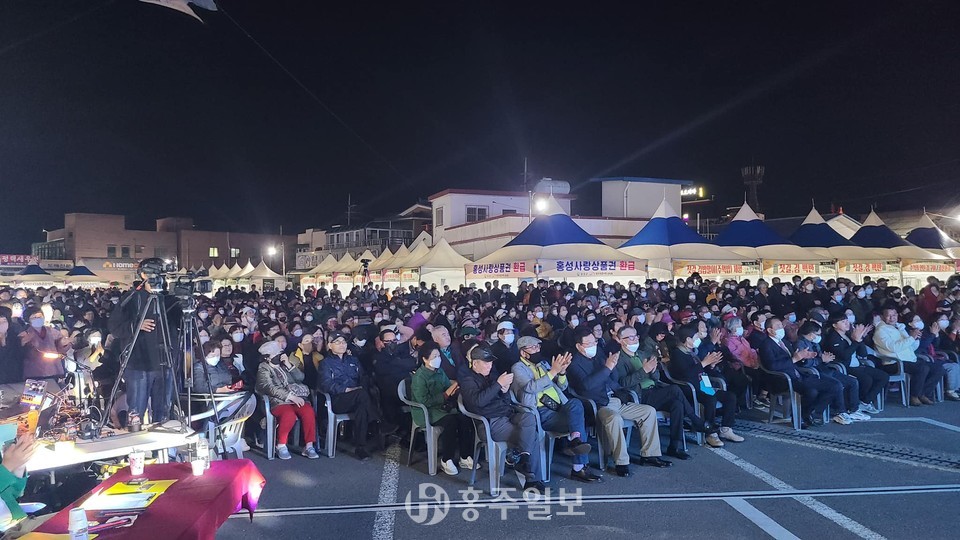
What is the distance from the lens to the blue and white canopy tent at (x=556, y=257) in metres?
16.1

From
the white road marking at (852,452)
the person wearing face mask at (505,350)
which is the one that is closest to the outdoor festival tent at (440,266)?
the person wearing face mask at (505,350)

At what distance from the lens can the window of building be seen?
93.8ft

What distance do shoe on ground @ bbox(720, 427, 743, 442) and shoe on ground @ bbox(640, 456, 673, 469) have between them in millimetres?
1142

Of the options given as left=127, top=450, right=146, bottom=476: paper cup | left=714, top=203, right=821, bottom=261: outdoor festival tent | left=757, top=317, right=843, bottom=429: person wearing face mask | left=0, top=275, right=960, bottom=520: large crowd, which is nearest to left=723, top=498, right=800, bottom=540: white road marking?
left=0, top=275, right=960, bottom=520: large crowd

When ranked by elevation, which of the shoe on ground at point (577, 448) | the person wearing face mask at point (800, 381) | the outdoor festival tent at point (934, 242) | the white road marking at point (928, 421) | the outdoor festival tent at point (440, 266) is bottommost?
the white road marking at point (928, 421)

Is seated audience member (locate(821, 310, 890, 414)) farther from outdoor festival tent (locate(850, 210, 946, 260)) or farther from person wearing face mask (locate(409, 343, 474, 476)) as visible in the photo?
outdoor festival tent (locate(850, 210, 946, 260))

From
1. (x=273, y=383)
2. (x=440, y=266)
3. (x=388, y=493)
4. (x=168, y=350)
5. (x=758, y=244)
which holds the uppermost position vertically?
(x=758, y=244)

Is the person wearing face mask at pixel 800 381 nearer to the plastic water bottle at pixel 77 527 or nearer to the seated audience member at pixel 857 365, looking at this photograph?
the seated audience member at pixel 857 365

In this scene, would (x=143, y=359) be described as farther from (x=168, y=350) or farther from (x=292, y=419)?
(x=168, y=350)

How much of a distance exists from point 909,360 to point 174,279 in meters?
9.20

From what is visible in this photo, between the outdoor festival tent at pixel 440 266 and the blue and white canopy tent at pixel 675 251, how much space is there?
5.52 metres

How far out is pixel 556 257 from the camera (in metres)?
16.1

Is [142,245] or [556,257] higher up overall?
[142,245]

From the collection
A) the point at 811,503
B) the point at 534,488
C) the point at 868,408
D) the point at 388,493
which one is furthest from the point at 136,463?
the point at 868,408
